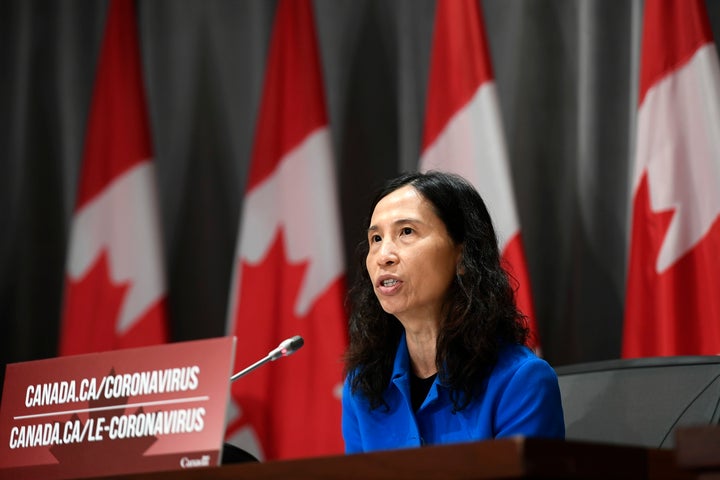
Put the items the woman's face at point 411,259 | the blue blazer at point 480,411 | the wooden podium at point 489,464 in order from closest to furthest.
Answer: the wooden podium at point 489,464
the blue blazer at point 480,411
the woman's face at point 411,259

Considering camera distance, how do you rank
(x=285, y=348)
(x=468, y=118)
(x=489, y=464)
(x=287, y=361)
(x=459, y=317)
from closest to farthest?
(x=489, y=464) → (x=285, y=348) → (x=459, y=317) → (x=468, y=118) → (x=287, y=361)

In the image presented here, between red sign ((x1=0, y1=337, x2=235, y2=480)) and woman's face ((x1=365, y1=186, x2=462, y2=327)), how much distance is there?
654mm

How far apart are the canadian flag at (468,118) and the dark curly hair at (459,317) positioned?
1.07 meters

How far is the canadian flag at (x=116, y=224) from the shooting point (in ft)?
12.8

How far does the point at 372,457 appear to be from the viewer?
1.27m

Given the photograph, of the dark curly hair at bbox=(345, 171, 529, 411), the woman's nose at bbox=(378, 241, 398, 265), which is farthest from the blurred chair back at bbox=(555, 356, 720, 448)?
the woman's nose at bbox=(378, 241, 398, 265)

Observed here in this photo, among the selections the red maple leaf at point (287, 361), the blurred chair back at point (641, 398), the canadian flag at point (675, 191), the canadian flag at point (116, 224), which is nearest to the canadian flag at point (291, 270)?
the red maple leaf at point (287, 361)

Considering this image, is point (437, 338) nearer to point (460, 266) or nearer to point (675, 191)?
point (460, 266)

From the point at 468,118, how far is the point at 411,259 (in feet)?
4.62

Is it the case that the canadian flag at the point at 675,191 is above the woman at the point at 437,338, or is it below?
above

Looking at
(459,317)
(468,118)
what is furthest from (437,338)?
(468,118)

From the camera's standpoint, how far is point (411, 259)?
2.16 metres

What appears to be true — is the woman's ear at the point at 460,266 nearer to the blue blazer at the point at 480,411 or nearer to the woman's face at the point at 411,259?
the woman's face at the point at 411,259

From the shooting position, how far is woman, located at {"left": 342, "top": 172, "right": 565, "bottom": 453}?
199 cm
